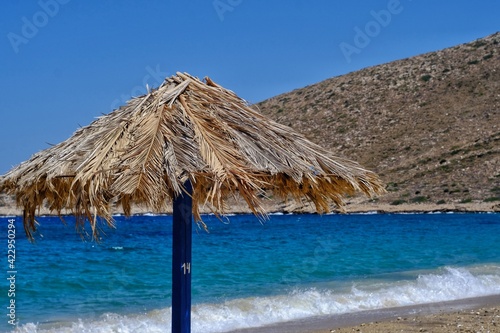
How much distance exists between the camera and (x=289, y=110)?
65062 millimetres

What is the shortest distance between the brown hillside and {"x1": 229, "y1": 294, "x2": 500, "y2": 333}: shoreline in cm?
3203

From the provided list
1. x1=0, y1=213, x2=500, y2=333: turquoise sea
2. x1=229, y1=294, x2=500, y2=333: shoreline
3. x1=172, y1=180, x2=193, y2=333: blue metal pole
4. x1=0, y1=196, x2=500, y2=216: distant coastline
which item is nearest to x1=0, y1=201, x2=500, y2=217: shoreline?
x1=0, y1=196, x2=500, y2=216: distant coastline

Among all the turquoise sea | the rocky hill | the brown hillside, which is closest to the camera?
the turquoise sea

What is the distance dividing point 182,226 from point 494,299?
30.2 feet

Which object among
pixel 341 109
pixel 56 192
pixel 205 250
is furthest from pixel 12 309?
pixel 341 109

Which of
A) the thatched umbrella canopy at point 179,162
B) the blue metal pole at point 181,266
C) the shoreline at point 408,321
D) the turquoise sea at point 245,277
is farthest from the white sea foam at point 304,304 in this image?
the thatched umbrella canopy at point 179,162

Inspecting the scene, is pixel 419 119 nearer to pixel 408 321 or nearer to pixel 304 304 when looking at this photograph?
pixel 304 304

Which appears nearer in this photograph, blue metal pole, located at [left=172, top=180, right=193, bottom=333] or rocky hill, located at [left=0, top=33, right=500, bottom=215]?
blue metal pole, located at [left=172, top=180, right=193, bottom=333]

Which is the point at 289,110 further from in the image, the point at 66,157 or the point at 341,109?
the point at 66,157

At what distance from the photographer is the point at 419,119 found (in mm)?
55219

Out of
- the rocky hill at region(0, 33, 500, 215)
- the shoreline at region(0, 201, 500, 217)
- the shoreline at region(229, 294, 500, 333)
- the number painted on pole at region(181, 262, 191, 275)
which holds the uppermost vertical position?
the rocky hill at region(0, 33, 500, 215)

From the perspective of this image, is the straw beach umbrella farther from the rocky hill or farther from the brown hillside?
the brown hillside

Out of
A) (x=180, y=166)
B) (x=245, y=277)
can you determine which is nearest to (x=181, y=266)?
(x=180, y=166)

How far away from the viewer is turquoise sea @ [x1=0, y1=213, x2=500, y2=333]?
11977 millimetres
